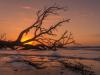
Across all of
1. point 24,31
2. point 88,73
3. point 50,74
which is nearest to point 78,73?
point 88,73

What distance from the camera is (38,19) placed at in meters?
12.7

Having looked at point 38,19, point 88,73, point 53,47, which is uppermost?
point 38,19

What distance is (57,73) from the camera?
53.0 ft

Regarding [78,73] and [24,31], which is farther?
[78,73]

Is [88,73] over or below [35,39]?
below

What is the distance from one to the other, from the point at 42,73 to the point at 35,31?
14.2 feet

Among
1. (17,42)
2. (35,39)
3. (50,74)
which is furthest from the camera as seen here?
(50,74)

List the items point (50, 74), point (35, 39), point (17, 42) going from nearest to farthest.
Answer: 1. point (17, 42)
2. point (35, 39)
3. point (50, 74)

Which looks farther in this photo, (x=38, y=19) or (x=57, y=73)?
(x=57, y=73)

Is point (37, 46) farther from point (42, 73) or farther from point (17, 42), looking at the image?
point (42, 73)

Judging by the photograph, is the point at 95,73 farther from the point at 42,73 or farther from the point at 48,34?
the point at 48,34

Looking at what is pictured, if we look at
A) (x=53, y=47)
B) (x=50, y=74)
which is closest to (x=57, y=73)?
(x=50, y=74)

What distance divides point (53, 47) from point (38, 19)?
1.35 meters

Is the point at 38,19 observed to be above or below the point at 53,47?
above
